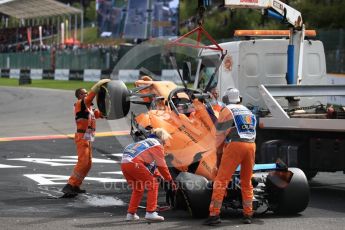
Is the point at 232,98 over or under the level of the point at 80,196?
over

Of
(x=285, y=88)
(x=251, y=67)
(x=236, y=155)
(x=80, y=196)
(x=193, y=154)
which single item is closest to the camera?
(x=236, y=155)

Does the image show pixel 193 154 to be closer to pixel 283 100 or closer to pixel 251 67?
pixel 283 100

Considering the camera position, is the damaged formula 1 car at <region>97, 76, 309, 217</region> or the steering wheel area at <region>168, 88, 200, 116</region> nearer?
the damaged formula 1 car at <region>97, 76, 309, 217</region>

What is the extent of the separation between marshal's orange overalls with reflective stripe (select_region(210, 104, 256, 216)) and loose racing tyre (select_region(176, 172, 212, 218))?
0.30m

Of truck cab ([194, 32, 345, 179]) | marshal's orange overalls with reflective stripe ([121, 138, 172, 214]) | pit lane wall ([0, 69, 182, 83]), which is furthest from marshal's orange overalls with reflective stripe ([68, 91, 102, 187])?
pit lane wall ([0, 69, 182, 83])

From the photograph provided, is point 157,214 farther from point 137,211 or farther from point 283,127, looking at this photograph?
point 283,127

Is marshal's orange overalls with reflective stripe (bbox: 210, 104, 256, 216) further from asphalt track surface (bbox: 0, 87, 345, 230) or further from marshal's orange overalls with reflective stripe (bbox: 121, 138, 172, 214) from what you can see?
marshal's orange overalls with reflective stripe (bbox: 121, 138, 172, 214)

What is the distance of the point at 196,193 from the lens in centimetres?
967

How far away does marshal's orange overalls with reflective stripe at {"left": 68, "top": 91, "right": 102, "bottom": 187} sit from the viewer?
38.9ft

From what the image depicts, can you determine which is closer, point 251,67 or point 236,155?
point 236,155

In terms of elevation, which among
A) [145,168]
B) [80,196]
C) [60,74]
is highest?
[145,168]

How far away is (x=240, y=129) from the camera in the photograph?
9438mm

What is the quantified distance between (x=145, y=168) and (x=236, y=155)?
119 centimetres

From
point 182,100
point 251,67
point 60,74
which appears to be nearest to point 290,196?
point 182,100
